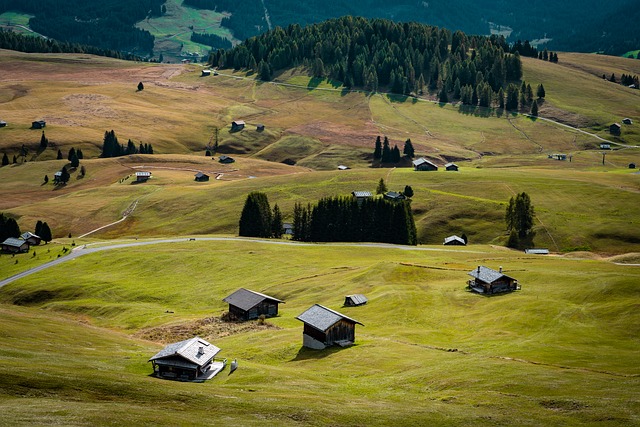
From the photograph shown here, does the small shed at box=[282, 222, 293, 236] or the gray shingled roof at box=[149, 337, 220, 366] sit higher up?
the gray shingled roof at box=[149, 337, 220, 366]

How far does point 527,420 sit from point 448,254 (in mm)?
85149

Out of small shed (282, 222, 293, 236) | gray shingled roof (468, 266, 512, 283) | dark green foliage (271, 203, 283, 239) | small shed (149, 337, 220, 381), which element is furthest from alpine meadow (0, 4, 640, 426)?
small shed (282, 222, 293, 236)

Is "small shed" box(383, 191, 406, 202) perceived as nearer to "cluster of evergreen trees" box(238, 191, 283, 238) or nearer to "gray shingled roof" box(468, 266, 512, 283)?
"cluster of evergreen trees" box(238, 191, 283, 238)

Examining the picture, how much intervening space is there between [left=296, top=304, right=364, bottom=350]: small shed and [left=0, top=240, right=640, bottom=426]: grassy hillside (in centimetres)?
156

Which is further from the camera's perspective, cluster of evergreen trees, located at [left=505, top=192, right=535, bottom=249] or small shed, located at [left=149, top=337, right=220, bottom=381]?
cluster of evergreen trees, located at [left=505, top=192, right=535, bottom=249]

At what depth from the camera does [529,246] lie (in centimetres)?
16000

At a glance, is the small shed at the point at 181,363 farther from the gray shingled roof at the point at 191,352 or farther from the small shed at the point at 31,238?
the small shed at the point at 31,238

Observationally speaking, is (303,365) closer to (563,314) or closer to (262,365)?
(262,365)

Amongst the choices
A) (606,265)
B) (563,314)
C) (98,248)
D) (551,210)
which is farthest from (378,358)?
(551,210)

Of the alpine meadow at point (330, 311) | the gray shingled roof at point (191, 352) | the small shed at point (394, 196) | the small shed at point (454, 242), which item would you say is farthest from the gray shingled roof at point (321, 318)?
the small shed at point (394, 196)

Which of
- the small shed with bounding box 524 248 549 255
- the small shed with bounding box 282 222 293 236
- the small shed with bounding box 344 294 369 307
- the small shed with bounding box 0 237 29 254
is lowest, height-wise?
the small shed with bounding box 0 237 29 254

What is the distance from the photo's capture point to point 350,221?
167 m

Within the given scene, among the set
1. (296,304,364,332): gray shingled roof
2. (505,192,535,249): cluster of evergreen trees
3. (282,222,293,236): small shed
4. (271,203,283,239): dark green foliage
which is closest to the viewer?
(296,304,364,332): gray shingled roof

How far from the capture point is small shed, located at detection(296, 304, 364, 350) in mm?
84688
